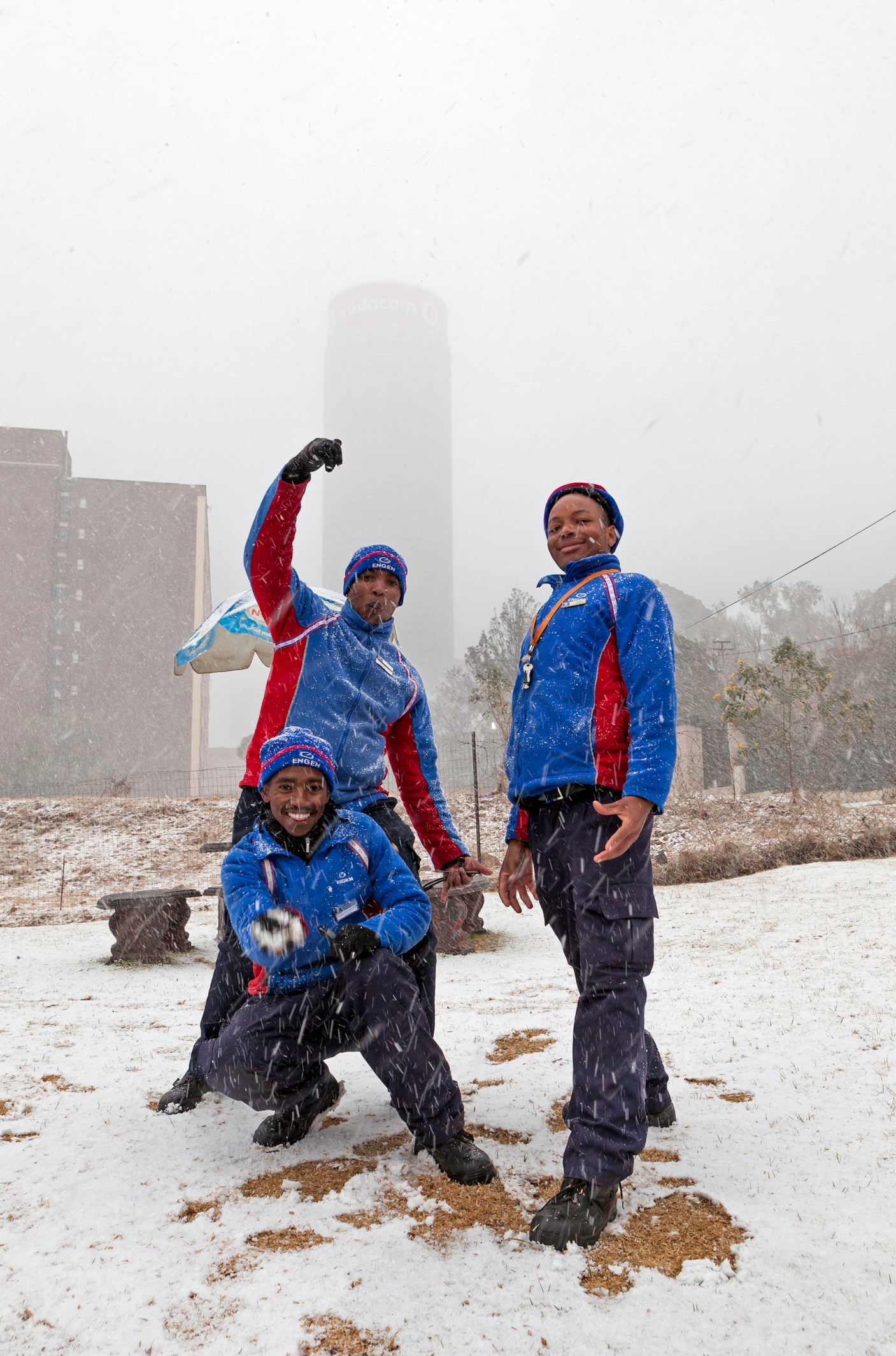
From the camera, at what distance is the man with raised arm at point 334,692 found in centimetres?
243

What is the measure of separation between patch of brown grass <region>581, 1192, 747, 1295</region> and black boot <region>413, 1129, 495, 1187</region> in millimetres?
359

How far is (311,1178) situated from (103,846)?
14.9m

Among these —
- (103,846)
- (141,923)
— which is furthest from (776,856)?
(103,846)

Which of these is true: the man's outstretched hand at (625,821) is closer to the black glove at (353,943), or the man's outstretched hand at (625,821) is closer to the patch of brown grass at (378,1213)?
the black glove at (353,943)

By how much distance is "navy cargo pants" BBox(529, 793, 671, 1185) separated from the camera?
1.72m

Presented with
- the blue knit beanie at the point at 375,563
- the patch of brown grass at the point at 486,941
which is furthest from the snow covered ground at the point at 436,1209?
the patch of brown grass at the point at 486,941

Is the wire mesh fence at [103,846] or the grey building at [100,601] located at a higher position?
the grey building at [100,601]

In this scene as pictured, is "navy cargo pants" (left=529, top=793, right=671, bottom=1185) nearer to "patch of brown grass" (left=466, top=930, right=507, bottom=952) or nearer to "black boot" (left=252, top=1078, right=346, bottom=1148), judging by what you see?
"black boot" (left=252, top=1078, right=346, bottom=1148)

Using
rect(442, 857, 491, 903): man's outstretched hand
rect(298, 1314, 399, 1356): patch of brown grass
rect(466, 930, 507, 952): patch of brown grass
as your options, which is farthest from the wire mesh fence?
rect(298, 1314, 399, 1356): patch of brown grass

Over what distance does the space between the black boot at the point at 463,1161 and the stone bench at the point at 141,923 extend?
15.8 ft

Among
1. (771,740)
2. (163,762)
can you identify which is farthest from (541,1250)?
(163,762)

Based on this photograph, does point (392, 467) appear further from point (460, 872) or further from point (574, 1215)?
point (574, 1215)

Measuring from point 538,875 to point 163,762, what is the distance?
4568cm

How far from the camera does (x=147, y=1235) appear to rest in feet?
5.50
